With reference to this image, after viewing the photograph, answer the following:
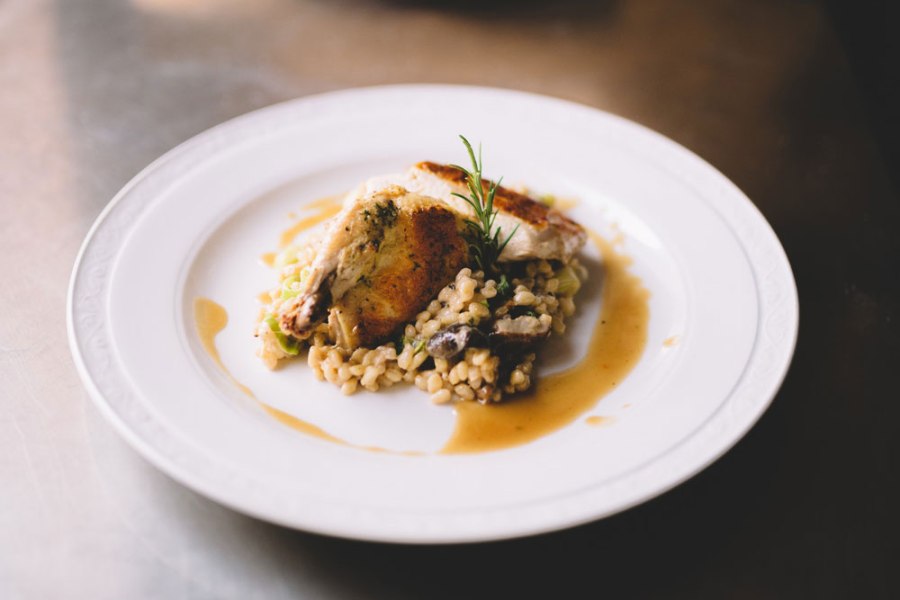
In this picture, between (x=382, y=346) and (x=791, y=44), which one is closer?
(x=382, y=346)

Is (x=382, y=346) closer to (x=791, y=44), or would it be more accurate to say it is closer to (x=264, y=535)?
(x=264, y=535)

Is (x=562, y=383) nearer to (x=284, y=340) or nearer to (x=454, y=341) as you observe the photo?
(x=454, y=341)

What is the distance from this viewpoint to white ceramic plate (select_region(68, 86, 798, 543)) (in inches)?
85.4

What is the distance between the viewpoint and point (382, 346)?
107 inches

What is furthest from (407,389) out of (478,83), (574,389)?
(478,83)

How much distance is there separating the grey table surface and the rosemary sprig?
3.06 ft

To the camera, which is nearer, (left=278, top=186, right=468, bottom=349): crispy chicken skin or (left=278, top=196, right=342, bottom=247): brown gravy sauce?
(left=278, top=186, right=468, bottom=349): crispy chicken skin

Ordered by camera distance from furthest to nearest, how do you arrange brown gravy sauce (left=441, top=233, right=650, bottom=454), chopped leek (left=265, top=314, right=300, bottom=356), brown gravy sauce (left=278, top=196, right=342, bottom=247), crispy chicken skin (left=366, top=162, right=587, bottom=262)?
brown gravy sauce (left=278, top=196, right=342, bottom=247) < crispy chicken skin (left=366, top=162, right=587, bottom=262) < chopped leek (left=265, top=314, right=300, bottom=356) < brown gravy sauce (left=441, top=233, right=650, bottom=454)

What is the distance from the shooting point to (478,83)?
4266 millimetres

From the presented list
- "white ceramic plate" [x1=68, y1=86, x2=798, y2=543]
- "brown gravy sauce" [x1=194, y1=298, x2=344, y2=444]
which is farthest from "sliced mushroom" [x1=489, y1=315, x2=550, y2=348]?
"brown gravy sauce" [x1=194, y1=298, x2=344, y2=444]

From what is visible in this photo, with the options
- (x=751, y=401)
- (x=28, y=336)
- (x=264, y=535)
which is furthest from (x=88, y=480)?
(x=751, y=401)

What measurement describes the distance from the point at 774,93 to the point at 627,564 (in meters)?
2.89

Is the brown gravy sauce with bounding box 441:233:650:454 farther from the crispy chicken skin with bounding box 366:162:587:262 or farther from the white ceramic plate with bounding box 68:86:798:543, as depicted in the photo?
the crispy chicken skin with bounding box 366:162:587:262

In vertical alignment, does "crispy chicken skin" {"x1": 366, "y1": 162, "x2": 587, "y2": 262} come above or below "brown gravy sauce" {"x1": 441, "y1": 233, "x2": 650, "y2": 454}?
above
